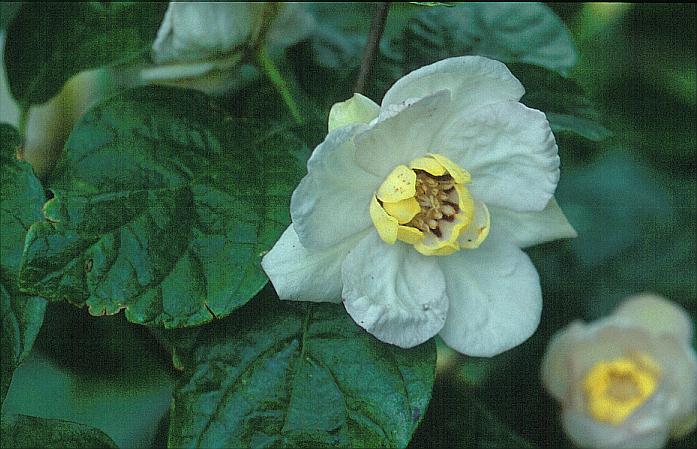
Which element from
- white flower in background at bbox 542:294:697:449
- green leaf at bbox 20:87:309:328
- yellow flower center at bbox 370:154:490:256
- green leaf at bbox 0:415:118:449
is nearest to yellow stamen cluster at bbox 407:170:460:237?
yellow flower center at bbox 370:154:490:256

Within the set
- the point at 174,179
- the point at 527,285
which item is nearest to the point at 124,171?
the point at 174,179

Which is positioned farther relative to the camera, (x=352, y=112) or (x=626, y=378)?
(x=626, y=378)

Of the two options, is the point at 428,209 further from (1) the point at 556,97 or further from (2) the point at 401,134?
(1) the point at 556,97

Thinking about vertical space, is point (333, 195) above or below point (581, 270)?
above

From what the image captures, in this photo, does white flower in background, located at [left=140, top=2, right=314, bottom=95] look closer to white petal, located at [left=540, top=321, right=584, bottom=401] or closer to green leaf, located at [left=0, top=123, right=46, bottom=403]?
green leaf, located at [left=0, top=123, right=46, bottom=403]

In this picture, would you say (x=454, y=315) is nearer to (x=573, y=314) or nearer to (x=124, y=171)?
(x=124, y=171)

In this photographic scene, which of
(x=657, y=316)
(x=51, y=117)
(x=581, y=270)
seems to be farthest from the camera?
(x=581, y=270)

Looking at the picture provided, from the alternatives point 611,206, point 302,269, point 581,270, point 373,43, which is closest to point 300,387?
point 302,269

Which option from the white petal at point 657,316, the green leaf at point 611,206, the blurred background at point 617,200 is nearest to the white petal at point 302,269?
the blurred background at point 617,200
